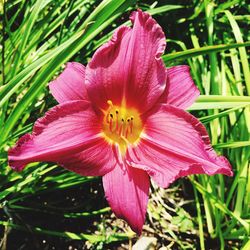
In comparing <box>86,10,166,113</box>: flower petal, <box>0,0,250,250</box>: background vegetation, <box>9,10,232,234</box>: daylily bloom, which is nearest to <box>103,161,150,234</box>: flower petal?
<box>9,10,232,234</box>: daylily bloom

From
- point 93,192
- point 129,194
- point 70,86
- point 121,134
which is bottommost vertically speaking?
point 93,192

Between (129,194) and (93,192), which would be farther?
(93,192)

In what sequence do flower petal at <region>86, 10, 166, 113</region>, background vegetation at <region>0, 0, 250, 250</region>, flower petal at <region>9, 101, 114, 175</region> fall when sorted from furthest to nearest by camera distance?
1. background vegetation at <region>0, 0, 250, 250</region>
2. flower petal at <region>86, 10, 166, 113</region>
3. flower petal at <region>9, 101, 114, 175</region>

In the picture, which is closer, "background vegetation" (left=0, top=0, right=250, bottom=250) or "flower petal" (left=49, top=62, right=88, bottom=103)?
"flower petal" (left=49, top=62, right=88, bottom=103)

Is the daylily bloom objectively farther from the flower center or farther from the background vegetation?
the background vegetation

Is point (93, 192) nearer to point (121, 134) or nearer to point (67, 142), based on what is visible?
point (121, 134)

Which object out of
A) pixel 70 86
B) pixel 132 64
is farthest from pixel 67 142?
pixel 132 64
